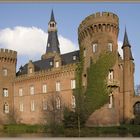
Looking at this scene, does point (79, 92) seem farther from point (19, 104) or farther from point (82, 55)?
point (19, 104)

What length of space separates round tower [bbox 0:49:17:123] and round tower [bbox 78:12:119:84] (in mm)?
16226

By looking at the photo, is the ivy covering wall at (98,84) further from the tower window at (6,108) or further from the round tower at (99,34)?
the tower window at (6,108)

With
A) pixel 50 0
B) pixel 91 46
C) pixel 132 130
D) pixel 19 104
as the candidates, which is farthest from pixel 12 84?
pixel 50 0

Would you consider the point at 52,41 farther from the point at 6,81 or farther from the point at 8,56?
the point at 6,81

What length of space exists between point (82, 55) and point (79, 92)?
463 centimetres

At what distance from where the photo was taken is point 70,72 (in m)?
40.9

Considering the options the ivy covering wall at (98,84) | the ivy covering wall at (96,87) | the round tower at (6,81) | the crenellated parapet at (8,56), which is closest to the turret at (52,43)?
the crenellated parapet at (8,56)

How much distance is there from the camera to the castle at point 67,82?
36625 millimetres

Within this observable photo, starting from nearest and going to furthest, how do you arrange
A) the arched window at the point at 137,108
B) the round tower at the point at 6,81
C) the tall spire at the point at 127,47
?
the tall spire at the point at 127,47, the arched window at the point at 137,108, the round tower at the point at 6,81

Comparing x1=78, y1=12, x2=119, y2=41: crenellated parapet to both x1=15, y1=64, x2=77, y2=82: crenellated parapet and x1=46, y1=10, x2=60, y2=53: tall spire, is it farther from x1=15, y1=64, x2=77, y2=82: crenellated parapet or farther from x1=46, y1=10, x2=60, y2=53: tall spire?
x1=46, y1=10, x2=60, y2=53: tall spire

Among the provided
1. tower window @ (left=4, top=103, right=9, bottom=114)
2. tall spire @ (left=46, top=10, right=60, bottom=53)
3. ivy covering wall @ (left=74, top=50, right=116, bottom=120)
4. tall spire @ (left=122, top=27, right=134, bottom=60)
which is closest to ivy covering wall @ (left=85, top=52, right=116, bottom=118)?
Result: ivy covering wall @ (left=74, top=50, right=116, bottom=120)

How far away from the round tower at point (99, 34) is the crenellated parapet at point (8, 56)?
53.4 feet

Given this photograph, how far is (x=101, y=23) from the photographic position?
120 feet

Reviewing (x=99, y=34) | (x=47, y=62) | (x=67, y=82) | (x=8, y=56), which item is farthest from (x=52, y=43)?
(x=99, y=34)
